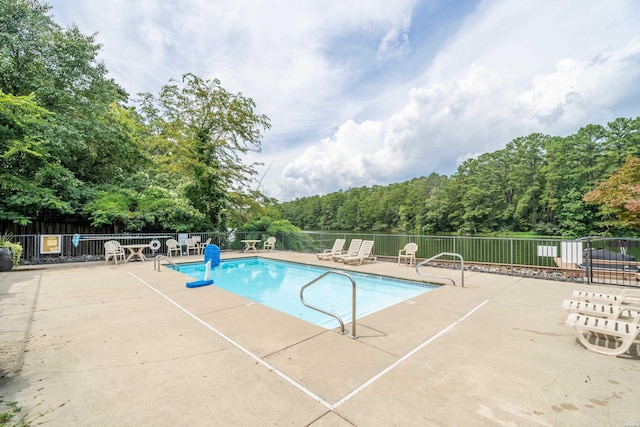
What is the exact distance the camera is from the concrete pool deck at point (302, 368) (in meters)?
2.06

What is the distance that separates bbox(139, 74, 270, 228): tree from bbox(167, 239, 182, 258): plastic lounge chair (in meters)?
2.84

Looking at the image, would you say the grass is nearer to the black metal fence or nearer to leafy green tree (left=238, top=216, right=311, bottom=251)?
the black metal fence

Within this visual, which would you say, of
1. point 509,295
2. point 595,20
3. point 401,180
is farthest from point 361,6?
point 401,180

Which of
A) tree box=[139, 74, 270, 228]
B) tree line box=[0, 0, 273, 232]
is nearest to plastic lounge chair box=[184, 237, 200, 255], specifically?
tree line box=[0, 0, 273, 232]

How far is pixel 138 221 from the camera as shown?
12.6 meters

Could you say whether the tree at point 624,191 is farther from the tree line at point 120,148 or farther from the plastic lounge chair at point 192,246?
the plastic lounge chair at point 192,246

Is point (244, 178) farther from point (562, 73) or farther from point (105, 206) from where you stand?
point (562, 73)

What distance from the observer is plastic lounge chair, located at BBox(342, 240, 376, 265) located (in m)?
9.94

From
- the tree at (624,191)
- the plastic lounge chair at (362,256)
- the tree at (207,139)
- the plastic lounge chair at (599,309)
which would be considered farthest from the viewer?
the tree at (207,139)

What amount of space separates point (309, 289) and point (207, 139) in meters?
11.0

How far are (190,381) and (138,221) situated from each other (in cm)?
1243

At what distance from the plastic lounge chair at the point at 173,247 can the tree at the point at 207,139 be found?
9.33ft

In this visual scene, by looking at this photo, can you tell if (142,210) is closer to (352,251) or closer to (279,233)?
(279,233)

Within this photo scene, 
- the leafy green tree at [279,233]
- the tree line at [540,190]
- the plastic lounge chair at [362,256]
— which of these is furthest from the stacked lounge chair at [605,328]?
the leafy green tree at [279,233]
